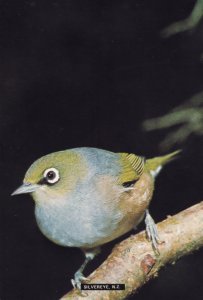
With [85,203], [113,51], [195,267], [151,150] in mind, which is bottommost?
[195,267]

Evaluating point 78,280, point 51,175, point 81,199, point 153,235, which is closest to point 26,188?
point 51,175

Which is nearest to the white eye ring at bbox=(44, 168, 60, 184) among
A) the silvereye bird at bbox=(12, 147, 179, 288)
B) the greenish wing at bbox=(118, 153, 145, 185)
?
the silvereye bird at bbox=(12, 147, 179, 288)

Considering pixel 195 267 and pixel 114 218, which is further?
pixel 195 267

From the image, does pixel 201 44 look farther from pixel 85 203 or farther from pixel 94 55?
pixel 85 203

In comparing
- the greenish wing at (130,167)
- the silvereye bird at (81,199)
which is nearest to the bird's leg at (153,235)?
the silvereye bird at (81,199)

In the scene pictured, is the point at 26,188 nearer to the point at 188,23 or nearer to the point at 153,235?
the point at 153,235

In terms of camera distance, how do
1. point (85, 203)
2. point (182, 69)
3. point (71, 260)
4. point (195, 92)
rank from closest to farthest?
point (85, 203), point (195, 92), point (182, 69), point (71, 260)

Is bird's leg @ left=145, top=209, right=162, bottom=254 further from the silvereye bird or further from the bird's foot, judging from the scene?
the bird's foot

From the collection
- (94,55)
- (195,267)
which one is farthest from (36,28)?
(195,267)
